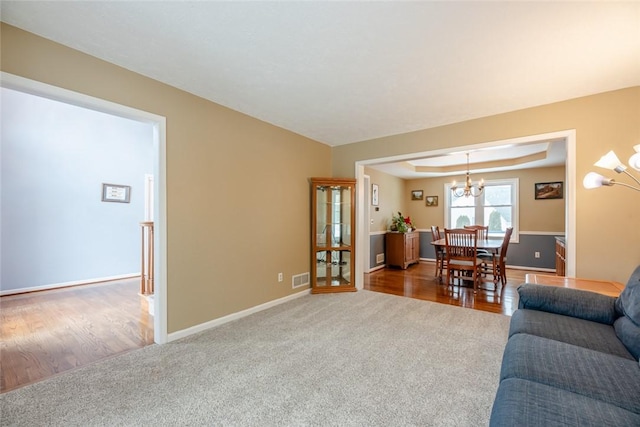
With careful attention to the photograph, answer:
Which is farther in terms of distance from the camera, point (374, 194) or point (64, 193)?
point (374, 194)

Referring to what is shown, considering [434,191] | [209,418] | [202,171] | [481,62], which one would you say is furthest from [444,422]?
[434,191]

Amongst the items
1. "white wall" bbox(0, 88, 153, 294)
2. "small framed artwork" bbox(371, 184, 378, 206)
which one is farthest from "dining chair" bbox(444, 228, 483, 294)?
"white wall" bbox(0, 88, 153, 294)

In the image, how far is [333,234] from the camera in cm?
435

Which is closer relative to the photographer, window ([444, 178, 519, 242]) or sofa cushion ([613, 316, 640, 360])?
sofa cushion ([613, 316, 640, 360])

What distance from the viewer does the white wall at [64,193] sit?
3982mm

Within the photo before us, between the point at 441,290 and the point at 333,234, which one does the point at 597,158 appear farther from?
the point at 333,234

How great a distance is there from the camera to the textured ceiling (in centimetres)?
161

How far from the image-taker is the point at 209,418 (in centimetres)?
154

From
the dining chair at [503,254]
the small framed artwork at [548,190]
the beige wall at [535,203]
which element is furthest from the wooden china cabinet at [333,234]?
the small framed artwork at [548,190]

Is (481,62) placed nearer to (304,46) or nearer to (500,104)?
(500,104)

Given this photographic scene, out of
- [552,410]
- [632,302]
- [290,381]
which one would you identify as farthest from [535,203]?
[290,381]

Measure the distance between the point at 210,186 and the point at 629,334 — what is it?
11.1 ft

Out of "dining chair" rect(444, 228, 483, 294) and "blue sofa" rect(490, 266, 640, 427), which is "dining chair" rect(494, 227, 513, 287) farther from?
"blue sofa" rect(490, 266, 640, 427)

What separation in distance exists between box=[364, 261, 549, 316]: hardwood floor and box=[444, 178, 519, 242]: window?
3.87 ft
